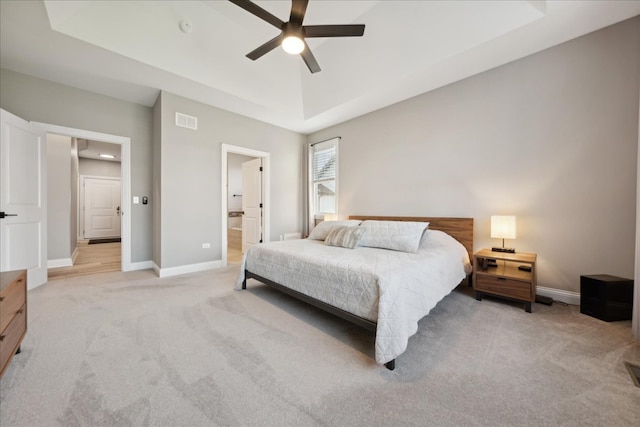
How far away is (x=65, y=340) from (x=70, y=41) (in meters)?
3.05

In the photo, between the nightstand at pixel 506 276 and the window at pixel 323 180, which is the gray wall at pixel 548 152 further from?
the window at pixel 323 180

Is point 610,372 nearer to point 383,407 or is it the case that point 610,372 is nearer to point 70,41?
point 383,407

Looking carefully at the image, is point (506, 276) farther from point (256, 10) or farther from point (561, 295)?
point (256, 10)

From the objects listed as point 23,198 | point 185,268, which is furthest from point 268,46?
point 23,198

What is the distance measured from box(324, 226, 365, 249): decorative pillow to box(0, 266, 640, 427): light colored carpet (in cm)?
90

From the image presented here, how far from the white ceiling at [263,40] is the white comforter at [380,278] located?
2265 millimetres

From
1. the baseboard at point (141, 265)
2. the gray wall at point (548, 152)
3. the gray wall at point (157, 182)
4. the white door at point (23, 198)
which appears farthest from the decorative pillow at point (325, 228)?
the white door at point (23, 198)

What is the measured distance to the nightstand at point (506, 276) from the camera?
2439mm

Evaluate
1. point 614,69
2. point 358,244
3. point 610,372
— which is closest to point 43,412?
point 358,244

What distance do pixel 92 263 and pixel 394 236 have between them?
554 centimetres

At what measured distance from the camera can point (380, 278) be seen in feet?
5.57

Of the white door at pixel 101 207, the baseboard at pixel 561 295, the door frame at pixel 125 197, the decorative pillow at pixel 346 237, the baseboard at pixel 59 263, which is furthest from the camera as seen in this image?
the white door at pixel 101 207

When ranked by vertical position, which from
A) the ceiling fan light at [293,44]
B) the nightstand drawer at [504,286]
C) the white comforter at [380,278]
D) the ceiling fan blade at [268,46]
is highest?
the ceiling fan blade at [268,46]

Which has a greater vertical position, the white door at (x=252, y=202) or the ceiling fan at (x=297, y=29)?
the ceiling fan at (x=297, y=29)
